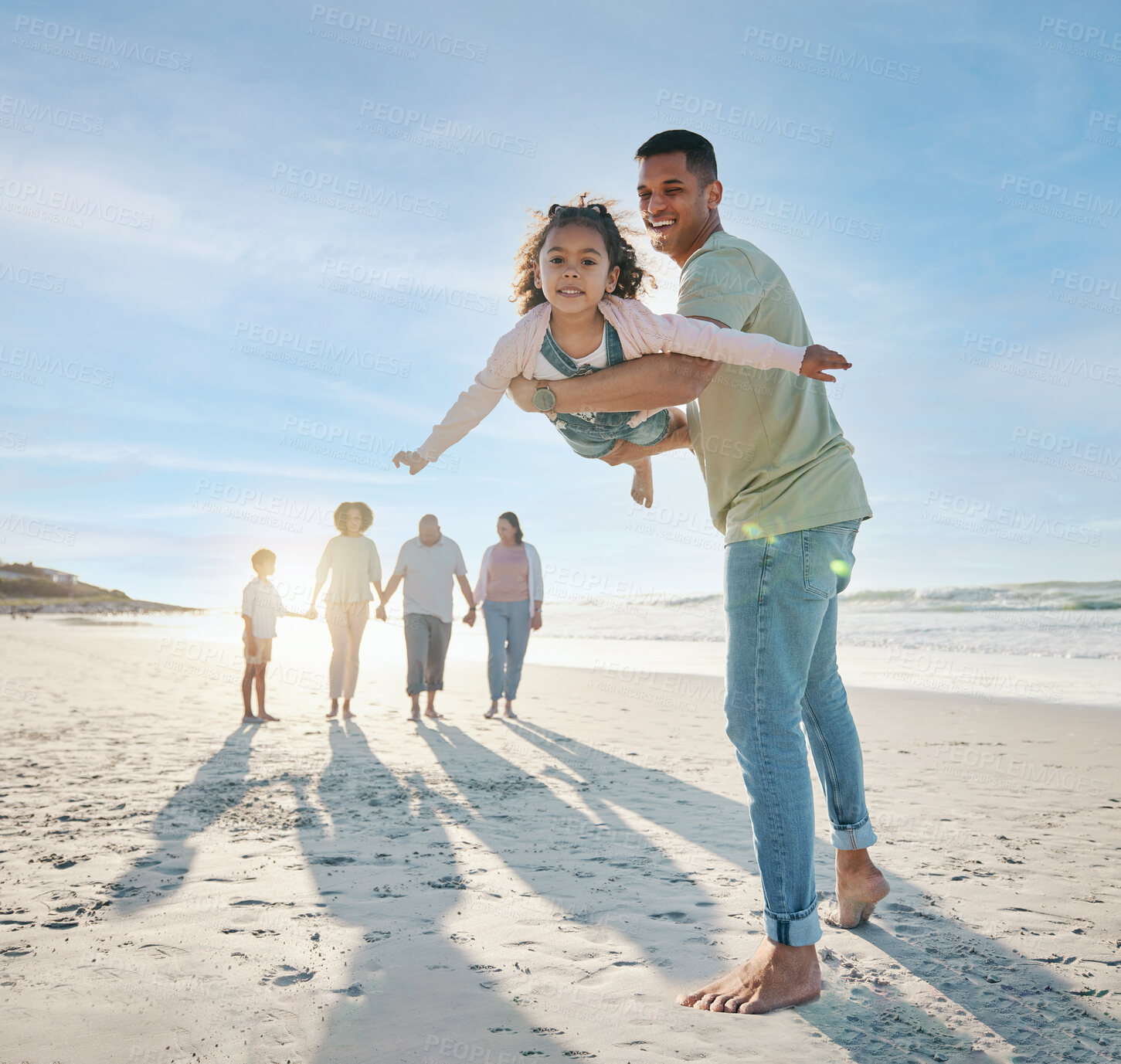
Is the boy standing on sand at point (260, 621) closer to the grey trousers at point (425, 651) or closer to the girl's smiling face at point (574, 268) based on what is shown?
the grey trousers at point (425, 651)

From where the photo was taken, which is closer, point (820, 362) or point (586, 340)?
point (820, 362)

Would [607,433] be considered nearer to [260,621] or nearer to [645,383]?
[645,383]

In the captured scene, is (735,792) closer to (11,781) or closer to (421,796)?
(421,796)

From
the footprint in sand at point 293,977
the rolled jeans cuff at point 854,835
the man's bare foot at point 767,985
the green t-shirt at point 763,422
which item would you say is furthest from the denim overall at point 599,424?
the footprint in sand at point 293,977

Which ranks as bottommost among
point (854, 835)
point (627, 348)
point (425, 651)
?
point (854, 835)

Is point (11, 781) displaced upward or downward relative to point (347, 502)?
downward

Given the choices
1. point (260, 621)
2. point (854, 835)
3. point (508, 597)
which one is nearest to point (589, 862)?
point (854, 835)

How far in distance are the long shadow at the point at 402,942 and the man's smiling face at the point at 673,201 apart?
2.29m

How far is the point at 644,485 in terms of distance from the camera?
10.2 feet

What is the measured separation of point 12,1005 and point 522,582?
21.6 feet

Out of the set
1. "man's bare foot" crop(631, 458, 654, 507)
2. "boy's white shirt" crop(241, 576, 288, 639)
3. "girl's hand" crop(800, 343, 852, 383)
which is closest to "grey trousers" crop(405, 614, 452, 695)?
"boy's white shirt" crop(241, 576, 288, 639)

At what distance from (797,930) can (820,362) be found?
154 cm

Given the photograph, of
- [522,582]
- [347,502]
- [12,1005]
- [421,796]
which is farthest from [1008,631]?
[12,1005]

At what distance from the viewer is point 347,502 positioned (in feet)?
28.4
